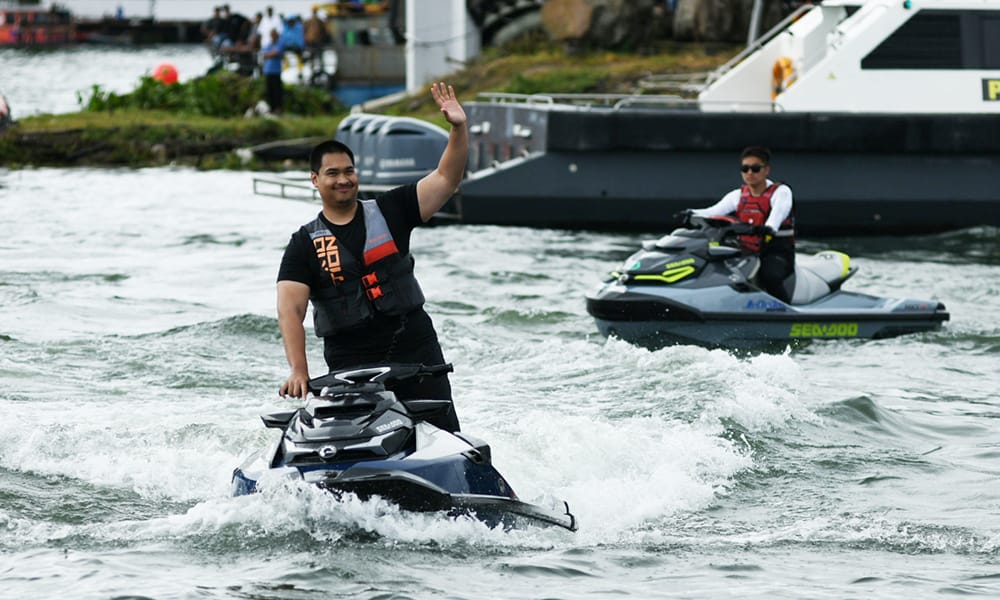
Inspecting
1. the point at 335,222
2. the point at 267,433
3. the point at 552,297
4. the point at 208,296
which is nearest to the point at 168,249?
the point at 208,296

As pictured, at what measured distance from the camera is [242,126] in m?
25.9

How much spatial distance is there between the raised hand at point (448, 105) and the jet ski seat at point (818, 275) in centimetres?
567

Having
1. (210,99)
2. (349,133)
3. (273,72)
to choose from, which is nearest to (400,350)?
(349,133)

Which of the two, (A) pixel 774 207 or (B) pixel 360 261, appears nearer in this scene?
(B) pixel 360 261

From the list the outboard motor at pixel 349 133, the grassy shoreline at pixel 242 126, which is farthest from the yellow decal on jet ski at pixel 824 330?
the grassy shoreline at pixel 242 126

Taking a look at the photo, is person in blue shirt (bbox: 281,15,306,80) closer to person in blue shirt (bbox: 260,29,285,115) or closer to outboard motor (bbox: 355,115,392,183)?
person in blue shirt (bbox: 260,29,285,115)

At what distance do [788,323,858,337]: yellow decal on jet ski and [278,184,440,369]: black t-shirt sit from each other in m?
5.36

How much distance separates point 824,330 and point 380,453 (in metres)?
6.24

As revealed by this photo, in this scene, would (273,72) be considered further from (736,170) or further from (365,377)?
(365,377)

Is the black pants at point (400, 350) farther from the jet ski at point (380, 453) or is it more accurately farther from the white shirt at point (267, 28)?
the white shirt at point (267, 28)

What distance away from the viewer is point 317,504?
6.08 m

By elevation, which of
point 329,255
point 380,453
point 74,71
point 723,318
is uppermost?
point 329,255

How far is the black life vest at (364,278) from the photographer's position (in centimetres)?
636

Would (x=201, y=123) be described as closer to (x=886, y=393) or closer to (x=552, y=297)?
(x=552, y=297)
